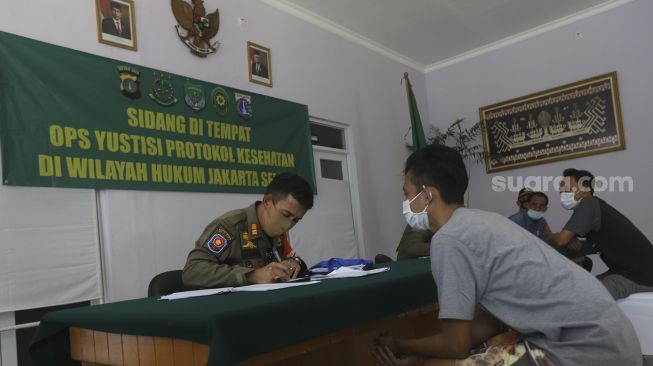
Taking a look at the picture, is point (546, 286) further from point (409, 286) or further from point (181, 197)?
point (181, 197)

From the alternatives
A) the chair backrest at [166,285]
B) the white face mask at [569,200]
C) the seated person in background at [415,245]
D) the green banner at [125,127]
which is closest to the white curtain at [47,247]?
the green banner at [125,127]

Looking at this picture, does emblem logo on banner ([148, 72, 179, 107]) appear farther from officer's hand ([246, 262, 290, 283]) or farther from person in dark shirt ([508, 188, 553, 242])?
person in dark shirt ([508, 188, 553, 242])

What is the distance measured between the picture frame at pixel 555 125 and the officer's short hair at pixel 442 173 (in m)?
4.72

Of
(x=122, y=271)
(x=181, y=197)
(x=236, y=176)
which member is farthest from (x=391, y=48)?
(x=122, y=271)

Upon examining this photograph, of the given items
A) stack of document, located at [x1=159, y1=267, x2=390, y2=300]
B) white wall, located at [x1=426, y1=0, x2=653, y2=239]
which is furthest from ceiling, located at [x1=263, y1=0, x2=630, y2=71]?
stack of document, located at [x1=159, y1=267, x2=390, y2=300]

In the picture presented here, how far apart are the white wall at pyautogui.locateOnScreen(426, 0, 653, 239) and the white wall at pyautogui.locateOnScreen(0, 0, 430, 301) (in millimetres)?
665

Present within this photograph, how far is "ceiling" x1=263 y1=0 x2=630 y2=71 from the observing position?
4914mm

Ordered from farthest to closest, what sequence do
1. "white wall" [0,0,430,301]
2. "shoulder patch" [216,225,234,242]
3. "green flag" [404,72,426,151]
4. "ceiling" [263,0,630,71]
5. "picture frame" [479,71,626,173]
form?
"green flag" [404,72,426,151]
"picture frame" [479,71,626,173]
"ceiling" [263,0,630,71]
"white wall" [0,0,430,301]
"shoulder patch" [216,225,234,242]

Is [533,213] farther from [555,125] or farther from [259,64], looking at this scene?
[259,64]

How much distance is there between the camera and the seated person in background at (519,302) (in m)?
1.13

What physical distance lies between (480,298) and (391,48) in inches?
205

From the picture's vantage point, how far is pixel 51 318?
5.20ft

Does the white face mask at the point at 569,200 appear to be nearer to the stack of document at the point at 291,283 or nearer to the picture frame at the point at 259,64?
the stack of document at the point at 291,283

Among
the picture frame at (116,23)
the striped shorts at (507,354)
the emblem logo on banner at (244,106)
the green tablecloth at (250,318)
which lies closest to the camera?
the green tablecloth at (250,318)
